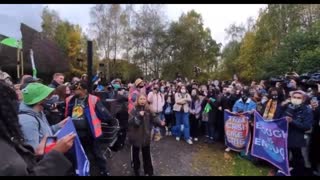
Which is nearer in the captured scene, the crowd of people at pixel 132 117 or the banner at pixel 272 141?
the crowd of people at pixel 132 117

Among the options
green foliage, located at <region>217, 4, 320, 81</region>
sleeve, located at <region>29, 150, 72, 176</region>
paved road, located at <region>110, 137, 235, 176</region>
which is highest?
green foliage, located at <region>217, 4, 320, 81</region>

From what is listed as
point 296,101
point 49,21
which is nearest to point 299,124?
point 296,101

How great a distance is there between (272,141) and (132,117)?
281 centimetres

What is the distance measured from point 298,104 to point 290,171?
4.19ft

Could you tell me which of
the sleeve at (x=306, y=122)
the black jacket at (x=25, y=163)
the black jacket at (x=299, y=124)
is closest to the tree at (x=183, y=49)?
the black jacket at (x=299, y=124)

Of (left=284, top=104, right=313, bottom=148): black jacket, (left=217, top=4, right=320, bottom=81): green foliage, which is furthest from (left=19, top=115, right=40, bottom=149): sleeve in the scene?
(left=217, top=4, right=320, bottom=81): green foliage

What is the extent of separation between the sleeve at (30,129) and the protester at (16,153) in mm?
838

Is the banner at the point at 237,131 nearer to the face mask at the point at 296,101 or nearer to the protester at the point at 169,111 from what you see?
the face mask at the point at 296,101

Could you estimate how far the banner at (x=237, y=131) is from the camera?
9.41 metres

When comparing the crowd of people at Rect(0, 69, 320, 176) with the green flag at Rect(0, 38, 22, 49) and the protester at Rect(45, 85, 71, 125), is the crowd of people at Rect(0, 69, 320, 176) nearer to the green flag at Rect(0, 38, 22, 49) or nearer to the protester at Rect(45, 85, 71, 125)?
the protester at Rect(45, 85, 71, 125)

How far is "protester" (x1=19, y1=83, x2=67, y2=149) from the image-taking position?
3.33 m

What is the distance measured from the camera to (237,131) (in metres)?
9.88

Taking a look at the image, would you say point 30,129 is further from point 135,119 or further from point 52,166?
point 135,119

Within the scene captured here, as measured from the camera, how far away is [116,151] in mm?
9406
